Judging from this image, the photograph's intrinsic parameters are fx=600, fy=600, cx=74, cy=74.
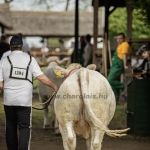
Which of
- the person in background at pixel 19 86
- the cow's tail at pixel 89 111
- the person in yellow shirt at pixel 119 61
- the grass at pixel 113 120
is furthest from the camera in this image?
the person in yellow shirt at pixel 119 61

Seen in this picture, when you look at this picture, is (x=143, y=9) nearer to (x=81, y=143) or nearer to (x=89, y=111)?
(x=81, y=143)

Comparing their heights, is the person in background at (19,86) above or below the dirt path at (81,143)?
above

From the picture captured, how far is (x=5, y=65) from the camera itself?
321 inches

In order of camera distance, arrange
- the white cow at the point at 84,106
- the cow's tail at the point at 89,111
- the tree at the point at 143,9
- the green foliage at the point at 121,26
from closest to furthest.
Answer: the cow's tail at the point at 89,111, the white cow at the point at 84,106, the tree at the point at 143,9, the green foliage at the point at 121,26

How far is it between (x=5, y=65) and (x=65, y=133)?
1233 mm

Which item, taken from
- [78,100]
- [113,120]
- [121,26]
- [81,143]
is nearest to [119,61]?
[113,120]

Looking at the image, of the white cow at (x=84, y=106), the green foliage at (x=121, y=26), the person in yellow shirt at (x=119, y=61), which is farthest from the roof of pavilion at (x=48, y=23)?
the white cow at (x=84, y=106)

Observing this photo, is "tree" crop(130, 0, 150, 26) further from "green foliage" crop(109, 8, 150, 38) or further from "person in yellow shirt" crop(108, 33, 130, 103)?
"green foliage" crop(109, 8, 150, 38)

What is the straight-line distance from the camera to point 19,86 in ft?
26.5

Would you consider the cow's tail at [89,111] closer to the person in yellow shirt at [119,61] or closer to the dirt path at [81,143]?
the dirt path at [81,143]

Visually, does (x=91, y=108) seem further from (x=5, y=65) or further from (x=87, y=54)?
(x=87, y=54)

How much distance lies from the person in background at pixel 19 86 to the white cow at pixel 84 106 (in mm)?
433

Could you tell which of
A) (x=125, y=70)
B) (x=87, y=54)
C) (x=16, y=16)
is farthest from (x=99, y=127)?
(x=16, y=16)

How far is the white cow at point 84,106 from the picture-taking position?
25.5 feet
